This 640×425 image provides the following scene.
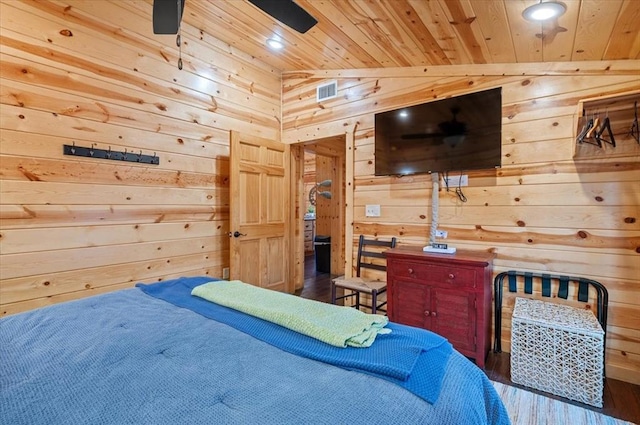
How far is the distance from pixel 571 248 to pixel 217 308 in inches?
99.9

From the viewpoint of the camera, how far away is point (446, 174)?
116 inches

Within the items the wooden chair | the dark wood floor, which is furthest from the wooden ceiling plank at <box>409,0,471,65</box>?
the dark wood floor

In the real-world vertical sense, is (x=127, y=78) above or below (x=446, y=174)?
above

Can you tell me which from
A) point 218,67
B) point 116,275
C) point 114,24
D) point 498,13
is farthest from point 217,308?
point 218,67

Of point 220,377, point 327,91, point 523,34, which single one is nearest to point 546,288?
point 523,34

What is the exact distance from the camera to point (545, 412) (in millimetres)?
1899

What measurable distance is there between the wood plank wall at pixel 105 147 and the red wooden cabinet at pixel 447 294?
2.01 meters

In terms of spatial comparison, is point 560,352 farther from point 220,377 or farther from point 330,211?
point 330,211

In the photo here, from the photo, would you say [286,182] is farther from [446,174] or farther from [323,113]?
[446,174]

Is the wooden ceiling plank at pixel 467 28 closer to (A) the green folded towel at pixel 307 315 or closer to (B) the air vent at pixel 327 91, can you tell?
(B) the air vent at pixel 327 91

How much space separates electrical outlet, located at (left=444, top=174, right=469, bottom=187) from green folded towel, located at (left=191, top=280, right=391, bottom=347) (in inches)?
77.3

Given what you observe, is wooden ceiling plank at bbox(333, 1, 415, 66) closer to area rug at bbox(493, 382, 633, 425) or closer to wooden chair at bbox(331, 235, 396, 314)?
wooden chair at bbox(331, 235, 396, 314)

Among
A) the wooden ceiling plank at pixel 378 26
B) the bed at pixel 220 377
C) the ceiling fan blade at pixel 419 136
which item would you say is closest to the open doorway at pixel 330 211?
the ceiling fan blade at pixel 419 136

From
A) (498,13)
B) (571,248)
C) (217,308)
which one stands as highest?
(498,13)
